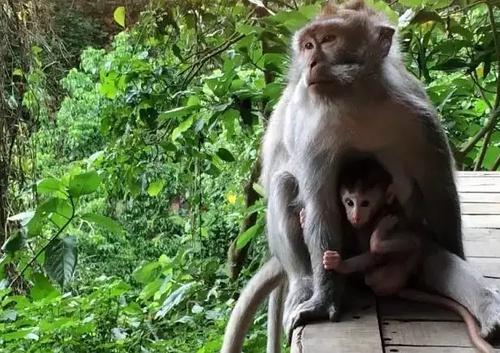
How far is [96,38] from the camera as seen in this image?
32.5 feet

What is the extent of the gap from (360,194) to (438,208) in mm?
226

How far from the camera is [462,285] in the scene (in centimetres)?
212

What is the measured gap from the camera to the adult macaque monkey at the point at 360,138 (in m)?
2.20

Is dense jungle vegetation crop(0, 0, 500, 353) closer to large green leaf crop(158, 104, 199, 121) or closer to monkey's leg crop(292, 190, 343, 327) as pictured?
large green leaf crop(158, 104, 199, 121)

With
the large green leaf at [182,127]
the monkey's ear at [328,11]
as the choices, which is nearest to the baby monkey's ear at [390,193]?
the monkey's ear at [328,11]

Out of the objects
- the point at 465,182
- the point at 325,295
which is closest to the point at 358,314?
the point at 325,295

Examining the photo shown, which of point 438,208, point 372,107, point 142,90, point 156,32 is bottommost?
point 438,208

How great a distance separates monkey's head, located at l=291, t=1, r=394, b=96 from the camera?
7.15 feet

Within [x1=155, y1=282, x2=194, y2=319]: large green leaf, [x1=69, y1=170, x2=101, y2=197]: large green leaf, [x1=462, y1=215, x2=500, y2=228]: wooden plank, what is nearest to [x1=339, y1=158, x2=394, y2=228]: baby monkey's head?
[x1=462, y1=215, x2=500, y2=228]: wooden plank

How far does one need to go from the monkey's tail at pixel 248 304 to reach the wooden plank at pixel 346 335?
1.75ft

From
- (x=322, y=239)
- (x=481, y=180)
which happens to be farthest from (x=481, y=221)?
(x=322, y=239)

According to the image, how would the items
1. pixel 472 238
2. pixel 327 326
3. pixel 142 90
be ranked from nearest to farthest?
pixel 327 326
pixel 472 238
pixel 142 90

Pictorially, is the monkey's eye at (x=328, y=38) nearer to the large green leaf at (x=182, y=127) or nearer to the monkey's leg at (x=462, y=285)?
the monkey's leg at (x=462, y=285)

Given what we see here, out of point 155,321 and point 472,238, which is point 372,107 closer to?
point 472,238
